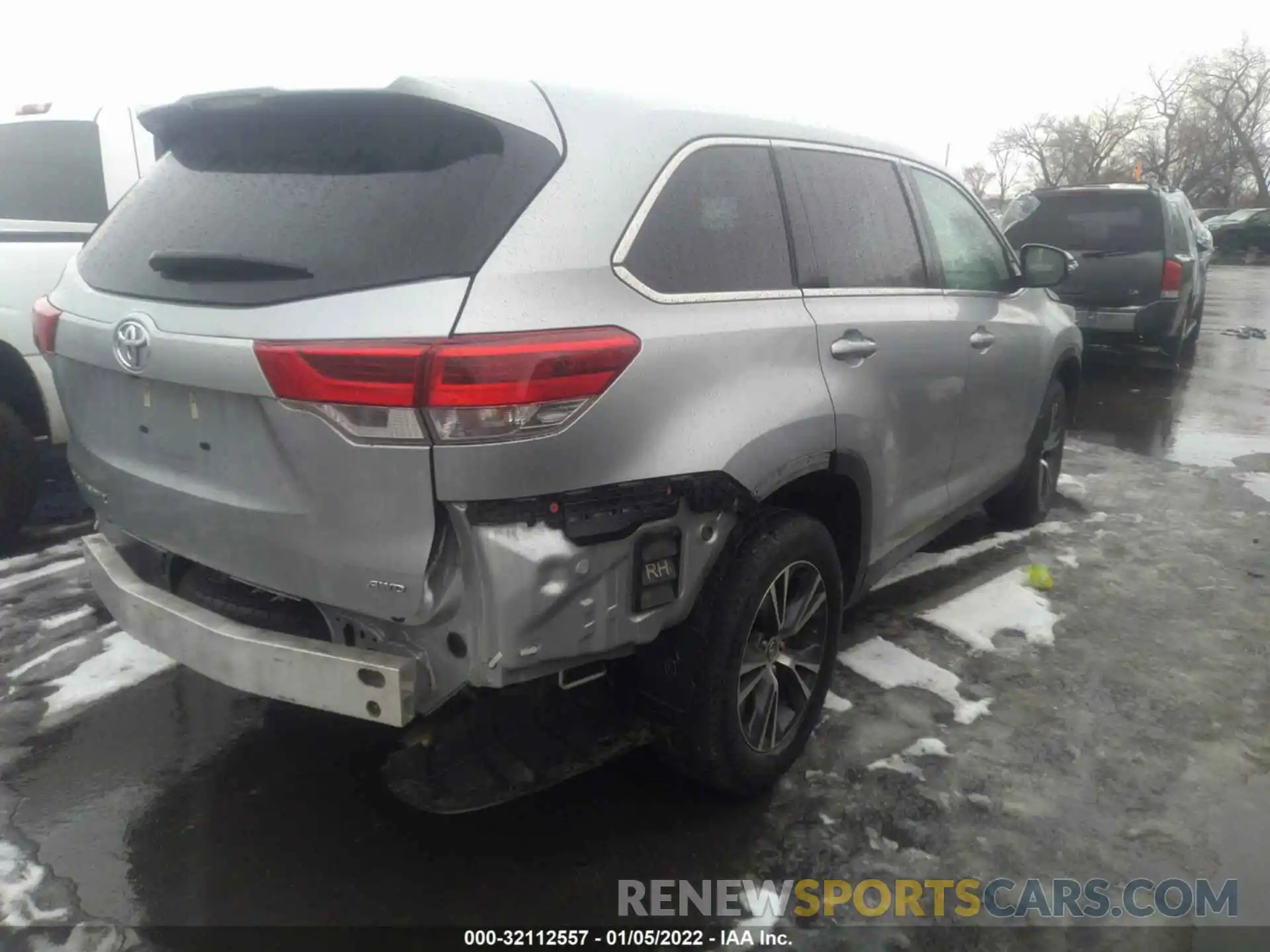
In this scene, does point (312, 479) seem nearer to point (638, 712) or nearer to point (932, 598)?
point (638, 712)

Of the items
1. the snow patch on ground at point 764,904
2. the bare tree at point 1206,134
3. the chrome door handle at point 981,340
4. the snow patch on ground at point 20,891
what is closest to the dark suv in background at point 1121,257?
the chrome door handle at point 981,340

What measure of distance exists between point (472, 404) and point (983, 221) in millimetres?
3323

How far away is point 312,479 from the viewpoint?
2.20 metres

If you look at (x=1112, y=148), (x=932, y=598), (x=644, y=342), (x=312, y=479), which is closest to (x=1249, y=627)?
(x=932, y=598)

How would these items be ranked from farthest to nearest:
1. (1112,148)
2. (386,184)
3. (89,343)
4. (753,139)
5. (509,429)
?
(1112,148) < (753,139) < (89,343) < (386,184) < (509,429)

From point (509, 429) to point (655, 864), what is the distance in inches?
51.7

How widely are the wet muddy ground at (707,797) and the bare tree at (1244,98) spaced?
62822 mm

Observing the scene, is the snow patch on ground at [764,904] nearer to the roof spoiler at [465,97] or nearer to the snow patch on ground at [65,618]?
the roof spoiler at [465,97]

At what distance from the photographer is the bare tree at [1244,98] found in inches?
2195

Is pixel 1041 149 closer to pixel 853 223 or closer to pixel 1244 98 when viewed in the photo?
pixel 1244 98

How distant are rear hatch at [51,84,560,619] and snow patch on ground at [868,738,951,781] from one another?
1713 mm

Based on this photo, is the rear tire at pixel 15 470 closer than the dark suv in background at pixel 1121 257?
Yes

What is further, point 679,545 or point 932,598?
point 932,598

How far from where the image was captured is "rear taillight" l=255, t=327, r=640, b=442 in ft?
6.73
